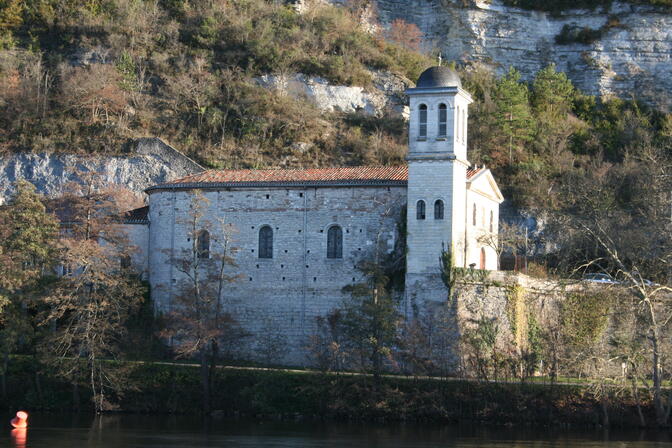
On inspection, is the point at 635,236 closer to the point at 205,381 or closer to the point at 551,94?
the point at 551,94

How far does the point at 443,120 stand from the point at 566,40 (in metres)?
36.5

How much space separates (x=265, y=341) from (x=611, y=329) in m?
15.4

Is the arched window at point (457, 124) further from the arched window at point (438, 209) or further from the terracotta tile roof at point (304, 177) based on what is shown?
the terracotta tile roof at point (304, 177)

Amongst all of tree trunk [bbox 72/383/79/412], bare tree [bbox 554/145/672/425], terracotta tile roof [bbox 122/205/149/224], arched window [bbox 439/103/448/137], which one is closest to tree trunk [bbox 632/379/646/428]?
bare tree [bbox 554/145/672/425]

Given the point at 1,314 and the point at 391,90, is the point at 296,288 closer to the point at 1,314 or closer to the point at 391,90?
the point at 1,314

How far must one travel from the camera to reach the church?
147ft

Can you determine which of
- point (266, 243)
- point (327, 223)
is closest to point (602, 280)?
point (327, 223)

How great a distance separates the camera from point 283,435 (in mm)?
37500

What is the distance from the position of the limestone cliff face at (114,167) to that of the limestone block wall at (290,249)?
11.7 meters

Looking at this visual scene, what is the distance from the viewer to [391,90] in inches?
2813

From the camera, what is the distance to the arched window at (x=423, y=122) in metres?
45.4

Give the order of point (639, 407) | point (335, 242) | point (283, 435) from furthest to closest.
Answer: point (335, 242) < point (639, 407) < point (283, 435)

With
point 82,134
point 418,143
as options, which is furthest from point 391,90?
point 418,143

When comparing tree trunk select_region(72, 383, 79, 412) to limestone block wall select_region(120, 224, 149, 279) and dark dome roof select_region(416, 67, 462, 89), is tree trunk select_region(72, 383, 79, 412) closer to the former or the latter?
limestone block wall select_region(120, 224, 149, 279)
